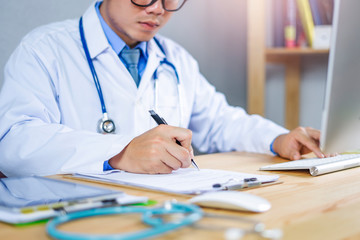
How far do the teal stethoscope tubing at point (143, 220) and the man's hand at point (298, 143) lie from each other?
0.75m

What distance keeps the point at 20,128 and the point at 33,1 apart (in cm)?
66

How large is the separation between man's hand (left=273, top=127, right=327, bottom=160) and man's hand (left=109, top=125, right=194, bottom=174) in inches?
15.9

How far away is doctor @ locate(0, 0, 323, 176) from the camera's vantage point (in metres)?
1.04

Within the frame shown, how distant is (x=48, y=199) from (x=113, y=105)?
30.8 inches

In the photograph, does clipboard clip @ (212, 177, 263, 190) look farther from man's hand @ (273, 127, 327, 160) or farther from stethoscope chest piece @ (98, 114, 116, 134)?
stethoscope chest piece @ (98, 114, 116, 134)

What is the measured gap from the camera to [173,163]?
977 mm

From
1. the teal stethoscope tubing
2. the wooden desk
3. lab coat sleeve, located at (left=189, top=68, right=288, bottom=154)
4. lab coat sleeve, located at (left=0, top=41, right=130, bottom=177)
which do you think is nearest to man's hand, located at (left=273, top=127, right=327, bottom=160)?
lab coat sleeve, located at (left=189, top=68, right=288, bottom=154)

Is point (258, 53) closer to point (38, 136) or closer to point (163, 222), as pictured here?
point (38, 136)

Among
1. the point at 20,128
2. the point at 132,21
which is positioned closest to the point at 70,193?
the point at 20,128

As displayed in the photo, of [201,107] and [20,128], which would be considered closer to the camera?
[20,128]

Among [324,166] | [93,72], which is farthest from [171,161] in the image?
[93,72]

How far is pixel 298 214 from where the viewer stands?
662 mm

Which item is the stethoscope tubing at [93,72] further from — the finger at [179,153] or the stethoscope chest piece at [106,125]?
the finger at [179,153]

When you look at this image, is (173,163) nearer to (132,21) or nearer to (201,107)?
(132,21)
